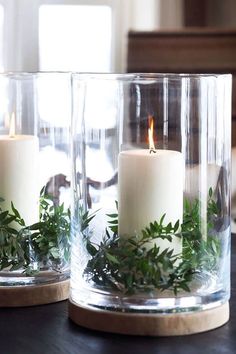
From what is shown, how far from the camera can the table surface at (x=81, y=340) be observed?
0.71 meters

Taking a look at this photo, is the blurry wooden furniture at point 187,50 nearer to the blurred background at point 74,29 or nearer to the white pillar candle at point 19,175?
the blurred background at point 74,29

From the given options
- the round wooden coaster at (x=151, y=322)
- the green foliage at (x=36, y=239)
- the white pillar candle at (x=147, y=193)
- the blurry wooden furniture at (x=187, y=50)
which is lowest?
the round wooden coaster at (x=151, y=322)

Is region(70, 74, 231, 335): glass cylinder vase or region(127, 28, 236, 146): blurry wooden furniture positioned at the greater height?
region(127, 28, 236, 146): blurry wooden furniture

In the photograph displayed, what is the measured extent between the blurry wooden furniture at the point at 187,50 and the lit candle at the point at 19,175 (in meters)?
2.25

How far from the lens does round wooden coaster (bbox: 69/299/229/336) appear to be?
749 mm

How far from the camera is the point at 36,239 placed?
0.89 metres

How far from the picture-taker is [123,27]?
11.5ft

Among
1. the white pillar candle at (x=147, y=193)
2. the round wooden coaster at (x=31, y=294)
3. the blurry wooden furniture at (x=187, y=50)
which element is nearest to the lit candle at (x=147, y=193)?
the white pillar candle at (x=147, y=193)

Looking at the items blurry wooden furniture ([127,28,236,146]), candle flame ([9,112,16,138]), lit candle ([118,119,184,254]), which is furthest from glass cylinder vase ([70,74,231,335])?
blurry wooden furniture ([127,28,236,146])

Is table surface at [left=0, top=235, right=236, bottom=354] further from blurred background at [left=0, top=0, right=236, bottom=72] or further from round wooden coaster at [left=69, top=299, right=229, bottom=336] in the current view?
blurred background at [left=0, top=0, right=236, bottom=72]

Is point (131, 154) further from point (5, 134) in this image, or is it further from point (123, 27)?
point (123, 27)

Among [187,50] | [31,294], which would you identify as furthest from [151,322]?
[187,50]

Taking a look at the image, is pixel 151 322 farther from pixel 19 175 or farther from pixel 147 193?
pixel 19 175

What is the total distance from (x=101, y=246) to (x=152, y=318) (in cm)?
9
